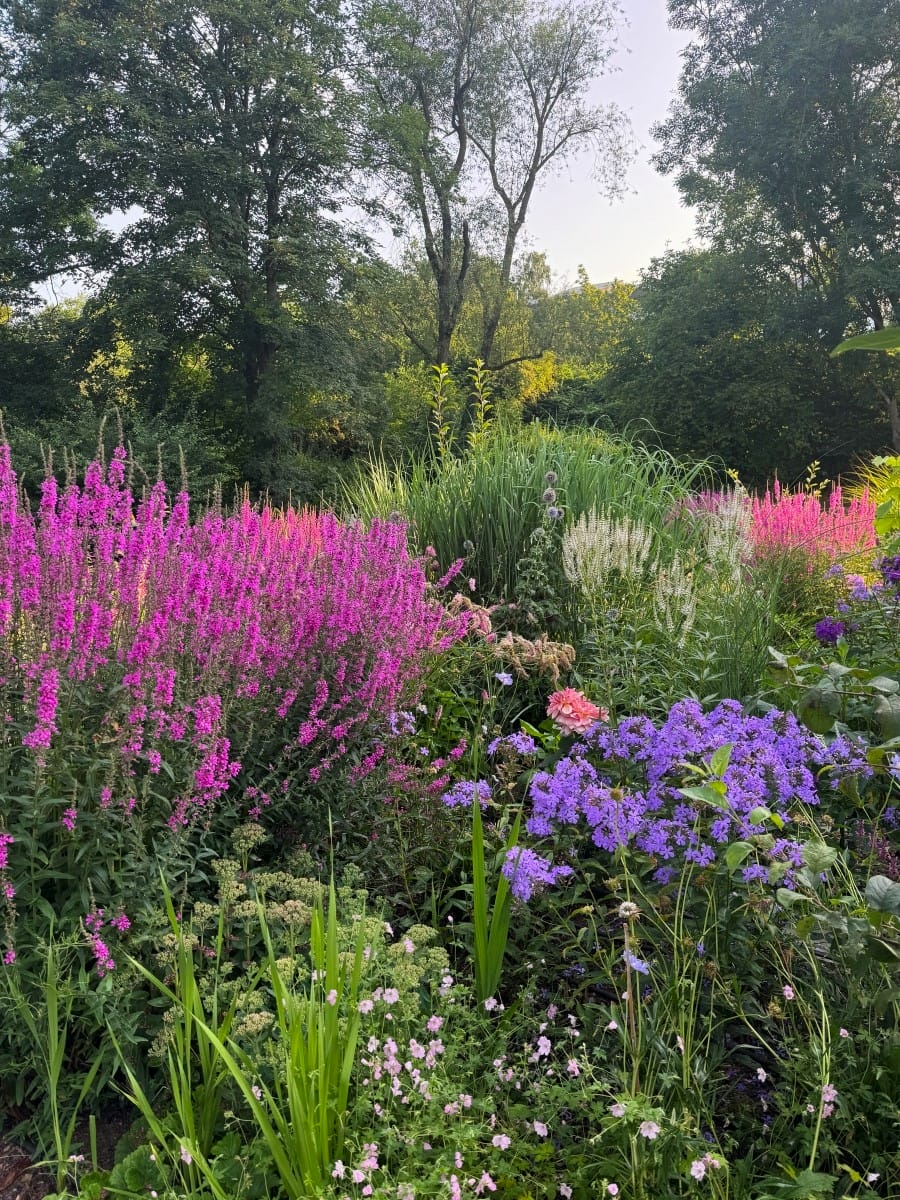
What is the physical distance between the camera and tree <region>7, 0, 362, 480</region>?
1792 centimetres

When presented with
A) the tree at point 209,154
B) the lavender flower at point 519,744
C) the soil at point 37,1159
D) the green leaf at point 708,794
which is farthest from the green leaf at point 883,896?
the tree at point 209,154

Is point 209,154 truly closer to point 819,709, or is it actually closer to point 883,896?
point 819,709

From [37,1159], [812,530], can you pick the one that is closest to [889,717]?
[37,1159]

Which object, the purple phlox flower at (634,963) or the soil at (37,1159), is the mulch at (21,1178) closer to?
the soil at (37,1159)

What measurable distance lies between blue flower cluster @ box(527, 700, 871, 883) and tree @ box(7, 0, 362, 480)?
58.5ft

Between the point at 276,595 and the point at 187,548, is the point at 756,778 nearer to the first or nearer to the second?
the point at 276,595

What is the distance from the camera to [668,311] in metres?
23.5

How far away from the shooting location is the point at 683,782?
1948 mm

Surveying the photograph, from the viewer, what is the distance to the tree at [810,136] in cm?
2005

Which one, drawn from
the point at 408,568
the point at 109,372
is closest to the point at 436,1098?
the point at 408,568

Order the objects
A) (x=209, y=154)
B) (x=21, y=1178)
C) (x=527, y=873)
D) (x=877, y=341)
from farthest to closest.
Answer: (x=209, y=154) < (x=527, y=873) < (x=21, y=1178) < (x=877, y=341)

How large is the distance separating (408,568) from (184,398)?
2001cm

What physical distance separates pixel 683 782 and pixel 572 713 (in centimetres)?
39

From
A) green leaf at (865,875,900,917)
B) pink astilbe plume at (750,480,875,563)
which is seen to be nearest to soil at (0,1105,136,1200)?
green leaf at (865,875,900,917)
